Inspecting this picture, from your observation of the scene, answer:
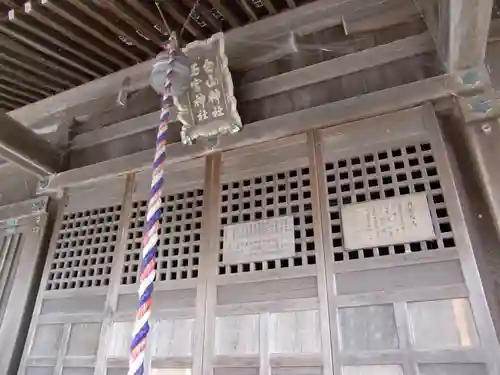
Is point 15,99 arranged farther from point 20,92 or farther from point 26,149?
point 26,149

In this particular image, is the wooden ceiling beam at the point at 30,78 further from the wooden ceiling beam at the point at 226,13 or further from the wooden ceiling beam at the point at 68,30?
the wooden ceiling beam at the point at 226,13

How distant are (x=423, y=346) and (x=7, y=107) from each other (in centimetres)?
391

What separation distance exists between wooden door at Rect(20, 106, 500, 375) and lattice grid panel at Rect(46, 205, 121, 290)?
0.01 m

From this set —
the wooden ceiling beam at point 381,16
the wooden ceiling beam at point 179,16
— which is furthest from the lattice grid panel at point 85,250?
the wooden ceiling beam at point 381,16

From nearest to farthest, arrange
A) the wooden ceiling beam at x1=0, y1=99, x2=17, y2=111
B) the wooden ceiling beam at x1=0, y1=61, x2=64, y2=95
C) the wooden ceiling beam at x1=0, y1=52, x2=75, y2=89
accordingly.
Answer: the wooden ceiling beam at x1=0, y1=52, x2=75, y2=89 → the wooden ceiling beam at x1=0, y1=61, x2=64, y2=95 → the wooden ceiling beam at x1=0, y1=99, x2=17, y2=111

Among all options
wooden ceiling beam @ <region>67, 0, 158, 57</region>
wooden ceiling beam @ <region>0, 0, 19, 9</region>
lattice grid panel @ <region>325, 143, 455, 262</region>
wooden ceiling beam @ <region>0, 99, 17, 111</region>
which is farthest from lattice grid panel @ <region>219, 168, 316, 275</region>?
wooden ceiling beam @ <region>0, 99, 17, 111</region>

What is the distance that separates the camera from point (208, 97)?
2.90m

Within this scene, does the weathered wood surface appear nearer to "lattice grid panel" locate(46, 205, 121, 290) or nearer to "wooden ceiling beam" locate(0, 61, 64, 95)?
"lattice grid panel" locate(46, 205, 121, 290)

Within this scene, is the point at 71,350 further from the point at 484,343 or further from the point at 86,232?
the point at 484,343

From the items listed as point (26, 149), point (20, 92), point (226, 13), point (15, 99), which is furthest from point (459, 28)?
point (15, 99)

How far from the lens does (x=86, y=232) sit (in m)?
3.25

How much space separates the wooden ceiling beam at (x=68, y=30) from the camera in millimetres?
2760

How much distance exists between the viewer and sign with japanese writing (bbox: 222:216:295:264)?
2416 mm

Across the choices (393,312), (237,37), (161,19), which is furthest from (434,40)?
(161,19)
